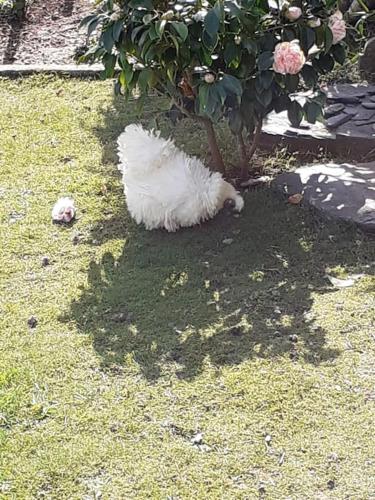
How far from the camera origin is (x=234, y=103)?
3.91 meters

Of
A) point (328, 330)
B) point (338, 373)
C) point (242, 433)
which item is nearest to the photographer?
point (242, 433)

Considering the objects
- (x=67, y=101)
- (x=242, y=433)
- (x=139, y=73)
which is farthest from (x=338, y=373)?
(x=67, y=101)

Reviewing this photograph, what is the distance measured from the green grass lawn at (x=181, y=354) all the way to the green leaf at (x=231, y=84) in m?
0.77

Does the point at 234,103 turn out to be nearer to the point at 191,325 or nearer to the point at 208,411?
the point at 191,325

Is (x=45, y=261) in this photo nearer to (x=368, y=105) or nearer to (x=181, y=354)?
(x=181, y=354)

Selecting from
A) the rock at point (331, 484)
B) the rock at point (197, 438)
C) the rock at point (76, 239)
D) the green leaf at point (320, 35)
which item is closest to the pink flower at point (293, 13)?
the green leaf at point (320, 35)

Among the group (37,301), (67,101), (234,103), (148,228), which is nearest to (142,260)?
(148,228)

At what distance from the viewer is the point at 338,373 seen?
315 cm

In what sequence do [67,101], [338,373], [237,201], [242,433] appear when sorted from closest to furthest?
1. [242,433]
2. [338,373]
3. [237,201]
4. [67,101]

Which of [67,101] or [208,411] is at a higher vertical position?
[67,101]

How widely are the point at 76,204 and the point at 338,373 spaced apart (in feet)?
6.61

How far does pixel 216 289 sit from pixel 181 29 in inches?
47.2

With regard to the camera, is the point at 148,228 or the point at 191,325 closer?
the point at 191,325

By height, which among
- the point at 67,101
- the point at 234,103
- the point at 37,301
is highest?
the point at 234,103
